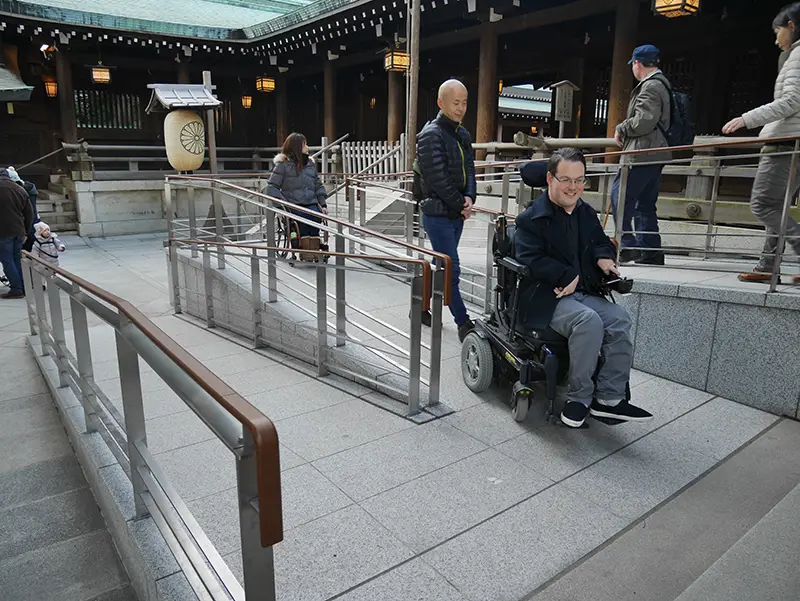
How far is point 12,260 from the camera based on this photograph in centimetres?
831

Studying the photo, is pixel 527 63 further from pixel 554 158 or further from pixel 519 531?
pixel 519 531

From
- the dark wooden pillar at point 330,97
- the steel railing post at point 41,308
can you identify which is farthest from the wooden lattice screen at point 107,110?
the steel railing post at point 41,308

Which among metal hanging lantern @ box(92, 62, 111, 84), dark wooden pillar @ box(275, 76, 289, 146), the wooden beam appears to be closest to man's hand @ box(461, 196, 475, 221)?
the wooden beam

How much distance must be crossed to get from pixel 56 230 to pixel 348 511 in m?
14.2

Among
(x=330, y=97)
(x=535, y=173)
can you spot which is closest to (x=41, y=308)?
(x=535, y=173)

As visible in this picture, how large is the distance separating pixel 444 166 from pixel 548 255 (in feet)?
4.56

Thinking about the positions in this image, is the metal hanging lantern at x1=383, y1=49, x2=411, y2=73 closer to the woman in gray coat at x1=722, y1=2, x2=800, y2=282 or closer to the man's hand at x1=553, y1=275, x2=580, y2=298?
the woman in gray coat at x1=722, y1=2, x2=800, y2=282

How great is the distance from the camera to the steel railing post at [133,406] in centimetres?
233

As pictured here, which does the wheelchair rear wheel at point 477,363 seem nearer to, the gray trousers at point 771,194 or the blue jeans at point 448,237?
the blue jeans at point 448,237

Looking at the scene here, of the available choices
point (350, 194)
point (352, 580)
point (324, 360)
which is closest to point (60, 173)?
point (350, 194)

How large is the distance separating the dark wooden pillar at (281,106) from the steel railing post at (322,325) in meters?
14.3

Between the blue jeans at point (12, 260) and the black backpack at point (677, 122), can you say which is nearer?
the black backpack at point (677, 122)

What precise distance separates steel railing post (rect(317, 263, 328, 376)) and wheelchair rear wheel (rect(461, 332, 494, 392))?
1073mm

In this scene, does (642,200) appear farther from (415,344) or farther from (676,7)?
(676,7)
